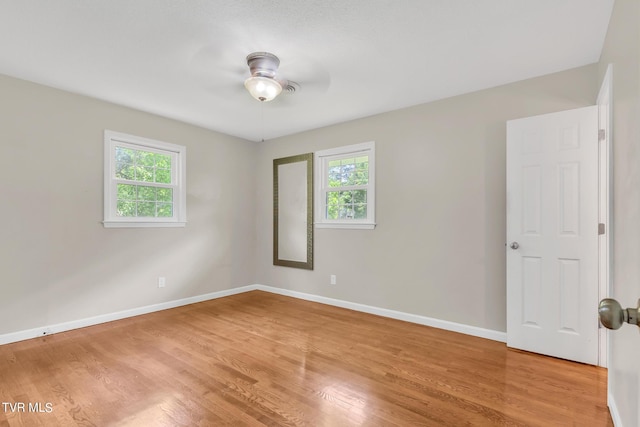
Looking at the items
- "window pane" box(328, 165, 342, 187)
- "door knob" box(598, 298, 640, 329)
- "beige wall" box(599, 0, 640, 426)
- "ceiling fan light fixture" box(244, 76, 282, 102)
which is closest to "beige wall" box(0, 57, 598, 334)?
"window pane" box(328, 165, 342, 187)

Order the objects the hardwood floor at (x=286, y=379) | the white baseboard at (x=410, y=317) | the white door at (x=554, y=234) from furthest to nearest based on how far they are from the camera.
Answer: the white baseboard at (x=410, y=317)
the white door at (x=554, y=234)
the hardwood floor at (x=286, y=379)

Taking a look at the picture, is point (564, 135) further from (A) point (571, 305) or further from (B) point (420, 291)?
(B) point (420, 291)

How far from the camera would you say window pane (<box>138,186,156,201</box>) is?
12.8 ft

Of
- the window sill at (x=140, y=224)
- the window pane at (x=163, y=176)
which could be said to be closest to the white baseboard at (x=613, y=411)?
the window sill at (x=140, y=224)

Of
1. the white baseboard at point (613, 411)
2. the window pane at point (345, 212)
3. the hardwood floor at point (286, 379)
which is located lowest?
the hardwood floor at point (286, 379)

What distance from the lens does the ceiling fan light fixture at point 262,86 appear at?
2645 mm

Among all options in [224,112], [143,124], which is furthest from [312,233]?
[143,124]

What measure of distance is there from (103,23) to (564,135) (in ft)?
11.9

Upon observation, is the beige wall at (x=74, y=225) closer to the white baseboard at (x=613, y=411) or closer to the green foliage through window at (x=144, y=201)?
the green foliage through window at (x=144, y=201)

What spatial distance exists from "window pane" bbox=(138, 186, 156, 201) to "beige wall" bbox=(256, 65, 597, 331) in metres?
2.36

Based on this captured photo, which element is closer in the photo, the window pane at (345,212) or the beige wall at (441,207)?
the beige wall at (441,207)

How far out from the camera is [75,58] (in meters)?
2.60

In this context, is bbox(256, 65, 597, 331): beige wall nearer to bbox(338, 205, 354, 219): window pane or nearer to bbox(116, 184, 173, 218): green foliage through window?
bbox(338, 205, 354, 219): window pane

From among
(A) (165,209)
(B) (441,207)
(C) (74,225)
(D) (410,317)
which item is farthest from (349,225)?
(C) (74,225)
